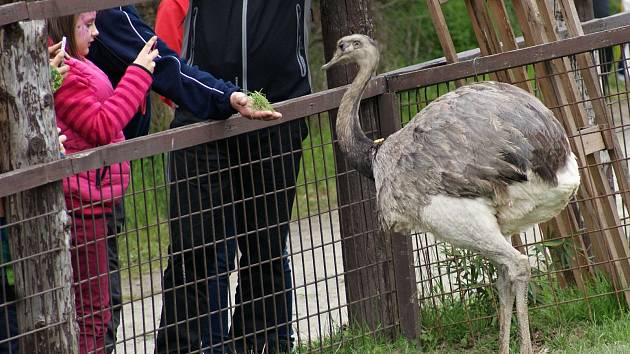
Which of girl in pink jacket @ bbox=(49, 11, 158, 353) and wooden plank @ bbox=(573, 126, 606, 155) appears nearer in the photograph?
girl in pink jacket @ bbox=(49, 11, 158, 353)

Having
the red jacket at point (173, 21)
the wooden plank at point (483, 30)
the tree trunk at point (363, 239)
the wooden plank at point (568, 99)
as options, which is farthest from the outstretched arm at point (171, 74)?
the wooden plank at point (568, 99)

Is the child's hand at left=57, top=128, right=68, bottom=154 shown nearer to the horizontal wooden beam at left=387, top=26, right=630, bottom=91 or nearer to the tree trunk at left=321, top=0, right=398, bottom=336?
the tree trunk at left=321, top=0, right=398, bottom=336

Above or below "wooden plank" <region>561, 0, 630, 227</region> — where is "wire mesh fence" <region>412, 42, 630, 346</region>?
below

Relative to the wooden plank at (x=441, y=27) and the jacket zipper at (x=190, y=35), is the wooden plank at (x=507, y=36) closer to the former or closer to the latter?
the wooden plank at (x=441, y=27)

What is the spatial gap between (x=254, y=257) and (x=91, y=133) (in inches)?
49.7

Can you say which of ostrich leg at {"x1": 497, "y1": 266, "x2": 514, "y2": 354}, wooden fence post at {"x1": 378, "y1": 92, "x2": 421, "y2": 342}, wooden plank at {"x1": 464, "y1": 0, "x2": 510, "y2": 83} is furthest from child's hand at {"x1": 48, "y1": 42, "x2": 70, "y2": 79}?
wooden plank at {"x1": 464, "y1": 0, "x2": 510, "y2": 83}

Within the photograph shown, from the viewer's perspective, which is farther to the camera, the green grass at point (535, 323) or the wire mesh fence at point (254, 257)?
the green grass at point (535, 323)

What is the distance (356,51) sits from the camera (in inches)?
235

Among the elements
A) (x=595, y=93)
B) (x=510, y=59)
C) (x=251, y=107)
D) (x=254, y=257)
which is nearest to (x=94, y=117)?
(x=251, y=107)

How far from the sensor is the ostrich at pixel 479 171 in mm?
5367

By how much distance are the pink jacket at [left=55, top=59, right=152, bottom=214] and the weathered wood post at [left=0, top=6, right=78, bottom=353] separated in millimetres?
276

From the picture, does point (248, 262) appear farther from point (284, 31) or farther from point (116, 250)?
point (284, 31)

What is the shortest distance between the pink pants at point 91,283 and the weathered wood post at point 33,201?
142mm

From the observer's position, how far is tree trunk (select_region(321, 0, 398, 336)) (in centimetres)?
627
